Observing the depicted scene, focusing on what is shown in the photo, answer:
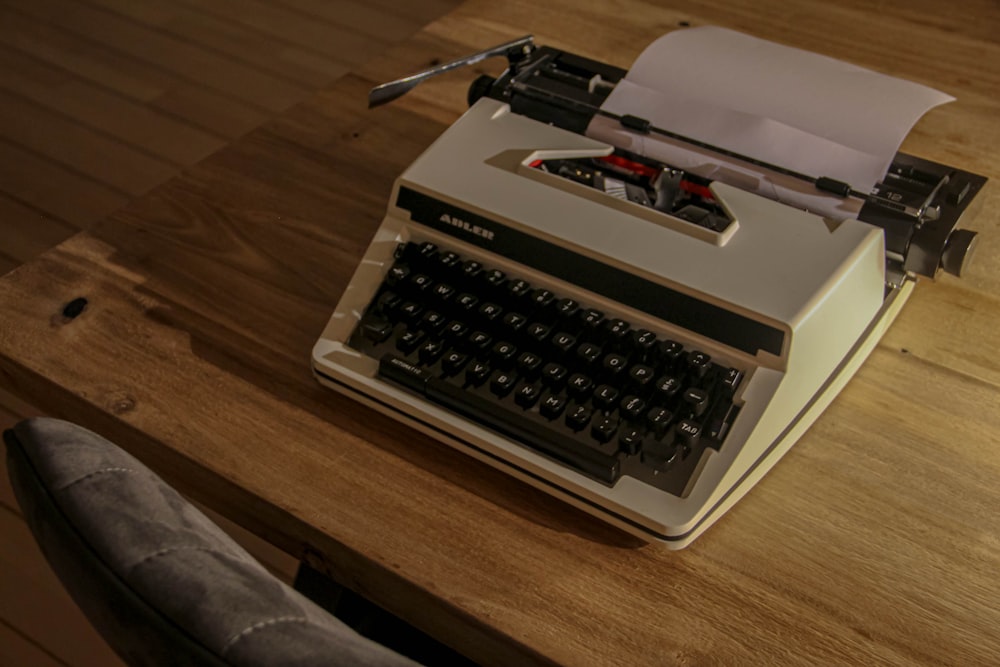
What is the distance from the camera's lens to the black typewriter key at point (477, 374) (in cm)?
94

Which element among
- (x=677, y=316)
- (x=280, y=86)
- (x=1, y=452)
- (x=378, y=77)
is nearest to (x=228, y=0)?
(x=280, y=86)

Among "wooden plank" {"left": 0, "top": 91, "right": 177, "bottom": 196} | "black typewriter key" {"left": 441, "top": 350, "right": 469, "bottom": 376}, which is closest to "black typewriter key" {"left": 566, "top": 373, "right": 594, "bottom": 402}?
"black typewriter key" {"left": 441, "top": 350, "right": 469, "bottom": 376}

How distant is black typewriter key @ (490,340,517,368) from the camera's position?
0.96m

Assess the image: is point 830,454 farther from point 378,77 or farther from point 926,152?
point 378,77

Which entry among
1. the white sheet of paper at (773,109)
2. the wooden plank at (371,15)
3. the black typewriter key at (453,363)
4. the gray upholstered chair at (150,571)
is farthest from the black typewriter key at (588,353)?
the wooden plank at (371,15)

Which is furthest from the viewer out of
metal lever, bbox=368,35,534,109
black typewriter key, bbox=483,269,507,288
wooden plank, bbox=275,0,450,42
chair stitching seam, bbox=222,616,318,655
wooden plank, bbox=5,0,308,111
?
wooden plank, bbox=275,0,450,42

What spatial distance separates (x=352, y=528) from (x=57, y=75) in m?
2.62

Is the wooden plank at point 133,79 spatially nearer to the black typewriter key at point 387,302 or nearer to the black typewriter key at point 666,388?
the black typewriter key at point 387,302

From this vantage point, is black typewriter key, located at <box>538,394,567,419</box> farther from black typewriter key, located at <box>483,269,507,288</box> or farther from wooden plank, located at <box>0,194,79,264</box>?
wooden plank, located at <box>0,194,79,264</box>

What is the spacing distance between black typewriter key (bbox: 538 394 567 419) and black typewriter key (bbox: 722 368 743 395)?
143 mm

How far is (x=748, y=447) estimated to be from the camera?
869mm

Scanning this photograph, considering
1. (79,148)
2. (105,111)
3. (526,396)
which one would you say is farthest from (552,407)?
(105,111)

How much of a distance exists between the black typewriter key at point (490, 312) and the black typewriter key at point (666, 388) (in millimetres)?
166

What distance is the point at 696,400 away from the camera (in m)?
0.89
